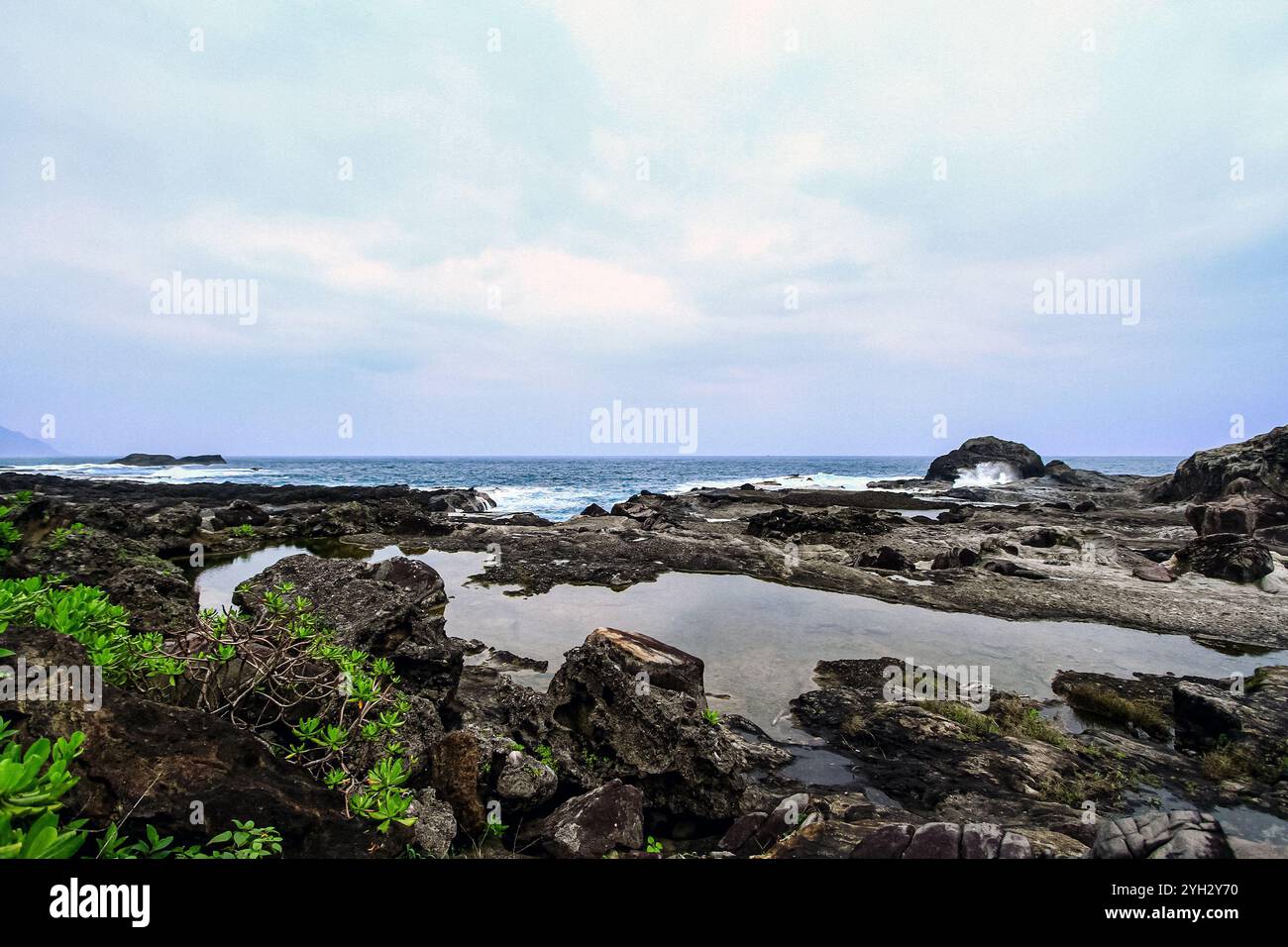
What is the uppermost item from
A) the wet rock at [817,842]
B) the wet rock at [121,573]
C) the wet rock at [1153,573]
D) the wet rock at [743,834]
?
the wet rock at [121,573]

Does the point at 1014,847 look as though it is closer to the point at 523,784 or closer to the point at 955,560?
the point at 523,784

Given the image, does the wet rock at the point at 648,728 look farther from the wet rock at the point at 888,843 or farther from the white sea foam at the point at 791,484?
the white sea foam at the point at 791,484

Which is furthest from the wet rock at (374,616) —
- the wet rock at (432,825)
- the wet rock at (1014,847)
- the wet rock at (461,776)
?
the wet rock at (1014,847)

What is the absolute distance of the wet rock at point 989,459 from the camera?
3209 inches

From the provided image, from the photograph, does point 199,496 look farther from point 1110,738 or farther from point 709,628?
→ point 1110,738

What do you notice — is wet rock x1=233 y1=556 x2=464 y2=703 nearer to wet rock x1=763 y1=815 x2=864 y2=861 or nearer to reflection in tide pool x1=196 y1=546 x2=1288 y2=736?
reflection in tide pool x1=196 y1=546 x2=1288 y2=736

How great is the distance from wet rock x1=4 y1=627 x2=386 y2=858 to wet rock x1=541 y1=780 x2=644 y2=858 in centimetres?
162

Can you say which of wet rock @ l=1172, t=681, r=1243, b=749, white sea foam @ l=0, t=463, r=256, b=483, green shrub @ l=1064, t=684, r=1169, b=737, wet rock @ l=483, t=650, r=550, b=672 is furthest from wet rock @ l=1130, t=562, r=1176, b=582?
white sea foam @ l=0, t=463, r=256, b=483

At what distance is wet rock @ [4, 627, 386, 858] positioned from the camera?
9.08 ft

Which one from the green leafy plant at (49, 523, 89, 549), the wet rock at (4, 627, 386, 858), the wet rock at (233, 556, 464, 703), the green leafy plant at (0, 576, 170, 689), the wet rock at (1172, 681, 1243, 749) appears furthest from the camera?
the green leafy plant at (49, 523, 89, 549)

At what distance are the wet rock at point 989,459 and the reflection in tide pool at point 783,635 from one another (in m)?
77.5

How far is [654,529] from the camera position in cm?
2750

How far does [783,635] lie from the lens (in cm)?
1239
